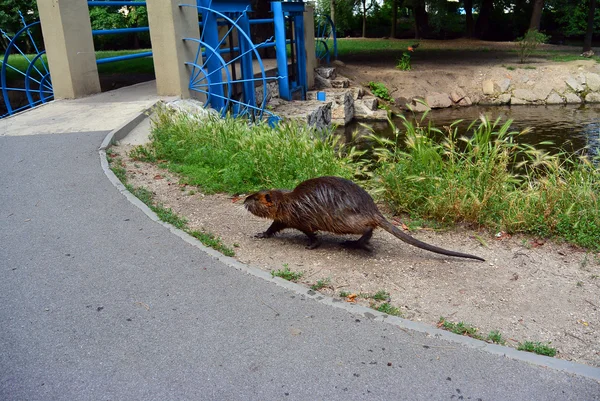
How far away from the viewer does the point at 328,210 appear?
4746 millimetres

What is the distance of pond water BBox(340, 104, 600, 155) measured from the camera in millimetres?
13719

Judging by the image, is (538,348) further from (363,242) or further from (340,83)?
(340,83)

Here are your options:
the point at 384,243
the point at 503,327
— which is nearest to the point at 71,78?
the point at 384,243

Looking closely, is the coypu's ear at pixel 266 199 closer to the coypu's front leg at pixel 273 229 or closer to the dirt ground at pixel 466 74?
the coypu's front leg at pixel 273 229

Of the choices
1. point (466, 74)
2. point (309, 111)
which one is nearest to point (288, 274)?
point (309, 111)

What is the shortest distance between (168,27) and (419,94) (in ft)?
34.8

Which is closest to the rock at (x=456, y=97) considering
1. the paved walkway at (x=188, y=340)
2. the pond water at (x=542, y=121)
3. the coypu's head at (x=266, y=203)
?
the pond water at (x=542, y=121)

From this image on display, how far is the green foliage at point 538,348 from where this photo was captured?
11.4ft

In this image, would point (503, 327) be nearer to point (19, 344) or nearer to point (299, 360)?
point (299, 360)

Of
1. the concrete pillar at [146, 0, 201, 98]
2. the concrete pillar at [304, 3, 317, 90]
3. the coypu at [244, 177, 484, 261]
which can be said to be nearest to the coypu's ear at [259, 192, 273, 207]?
the coypu at [244, 177, 484, 261]

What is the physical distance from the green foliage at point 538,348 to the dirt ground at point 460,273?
0.06 m

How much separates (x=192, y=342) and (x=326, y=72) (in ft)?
52.5

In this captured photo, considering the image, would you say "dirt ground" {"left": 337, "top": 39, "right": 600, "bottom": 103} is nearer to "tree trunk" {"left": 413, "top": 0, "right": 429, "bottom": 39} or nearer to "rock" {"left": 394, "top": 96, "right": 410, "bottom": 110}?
"rock" {"left": 394, "top": 96, "right": 410, "bottom": 110}

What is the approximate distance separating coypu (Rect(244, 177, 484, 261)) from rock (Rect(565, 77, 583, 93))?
16.7 meters
